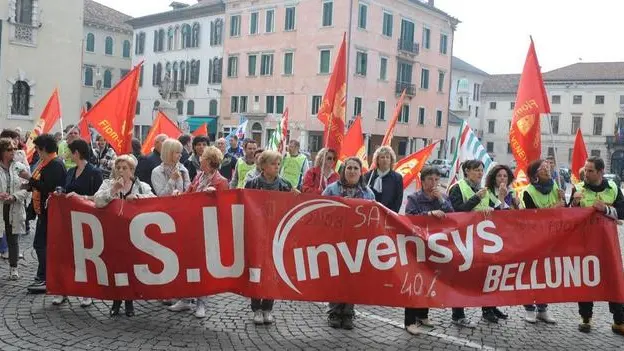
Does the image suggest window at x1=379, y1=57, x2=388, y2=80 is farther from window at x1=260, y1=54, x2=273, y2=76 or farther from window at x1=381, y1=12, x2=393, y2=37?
window at x1=260, y1=54, x2=273, y2=76

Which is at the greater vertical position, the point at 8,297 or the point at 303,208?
the point at 303,208

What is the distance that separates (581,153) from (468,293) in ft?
28.7

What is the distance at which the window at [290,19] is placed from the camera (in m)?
44.3

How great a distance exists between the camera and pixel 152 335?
5.52 metres

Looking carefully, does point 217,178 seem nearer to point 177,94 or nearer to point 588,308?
point 588,308

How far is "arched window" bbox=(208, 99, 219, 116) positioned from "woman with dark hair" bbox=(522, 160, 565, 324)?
43919 mm

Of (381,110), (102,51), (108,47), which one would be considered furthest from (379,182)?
(108,47)

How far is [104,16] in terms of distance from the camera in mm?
60812

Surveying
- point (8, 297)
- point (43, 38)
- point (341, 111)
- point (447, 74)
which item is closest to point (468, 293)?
point (341, 111)

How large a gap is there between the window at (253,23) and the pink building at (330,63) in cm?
8

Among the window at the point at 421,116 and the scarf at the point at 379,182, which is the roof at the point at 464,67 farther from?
the scarf at the point at 379,182

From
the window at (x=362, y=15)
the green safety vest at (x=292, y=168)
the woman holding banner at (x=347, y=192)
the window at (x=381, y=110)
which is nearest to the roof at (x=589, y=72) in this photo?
the window at (x=381, y=110)

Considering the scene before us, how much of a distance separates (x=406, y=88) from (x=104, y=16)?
32296 millimetres

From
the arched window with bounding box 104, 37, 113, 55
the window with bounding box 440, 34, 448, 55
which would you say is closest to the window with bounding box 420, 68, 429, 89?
the window with bounding box 440, 34, 448, 55
